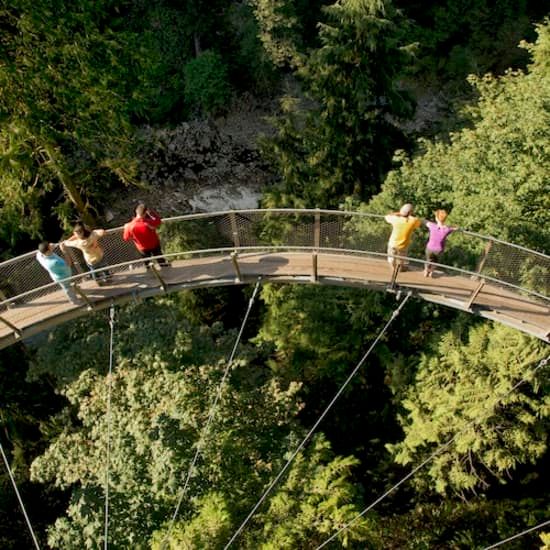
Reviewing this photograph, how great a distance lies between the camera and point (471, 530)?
15461 millimetres

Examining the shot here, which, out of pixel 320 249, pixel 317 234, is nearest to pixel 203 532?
pixel 320 249

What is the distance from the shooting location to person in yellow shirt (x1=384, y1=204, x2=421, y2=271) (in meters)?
11.0

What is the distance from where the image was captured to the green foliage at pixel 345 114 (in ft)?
53.8

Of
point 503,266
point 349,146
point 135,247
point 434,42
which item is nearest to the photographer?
point 503,266

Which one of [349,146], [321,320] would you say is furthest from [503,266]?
[349,146]

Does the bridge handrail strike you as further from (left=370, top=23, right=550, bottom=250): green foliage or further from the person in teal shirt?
(left=370, top=23, right=550, bottom=250): green foliage

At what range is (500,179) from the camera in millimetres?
13289

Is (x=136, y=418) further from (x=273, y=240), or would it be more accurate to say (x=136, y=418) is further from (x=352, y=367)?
(x=352, y=367)

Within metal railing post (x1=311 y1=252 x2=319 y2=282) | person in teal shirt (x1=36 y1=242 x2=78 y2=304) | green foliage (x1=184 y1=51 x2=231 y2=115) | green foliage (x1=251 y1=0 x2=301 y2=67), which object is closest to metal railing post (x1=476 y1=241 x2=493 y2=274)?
metal railing post (x1=311 y1=252 x2=319 y2=282)

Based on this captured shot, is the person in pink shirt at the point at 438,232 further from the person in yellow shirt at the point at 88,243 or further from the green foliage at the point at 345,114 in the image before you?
the green foliage at the point at 345,114

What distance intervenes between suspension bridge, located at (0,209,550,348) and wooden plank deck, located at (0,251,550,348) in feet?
0.07

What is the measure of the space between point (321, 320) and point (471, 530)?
22.2 ft

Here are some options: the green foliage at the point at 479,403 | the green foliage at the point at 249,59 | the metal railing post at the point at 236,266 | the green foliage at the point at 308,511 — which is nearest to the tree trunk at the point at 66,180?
the metal railing post at the point at 236,266

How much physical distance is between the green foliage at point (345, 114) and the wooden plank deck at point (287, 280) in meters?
5.98
